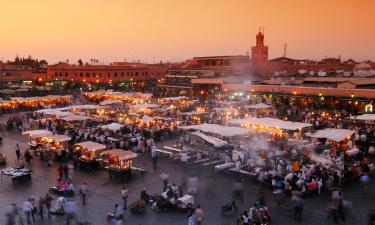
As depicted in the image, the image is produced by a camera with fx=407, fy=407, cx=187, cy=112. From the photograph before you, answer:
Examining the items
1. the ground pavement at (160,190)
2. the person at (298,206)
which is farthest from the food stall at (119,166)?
the person at (298,206)

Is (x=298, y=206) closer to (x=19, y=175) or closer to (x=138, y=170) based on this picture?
(x=138, y=170)

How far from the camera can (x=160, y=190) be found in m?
14.1

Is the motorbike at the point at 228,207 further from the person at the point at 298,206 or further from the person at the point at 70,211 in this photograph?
the person at the point at 70,211

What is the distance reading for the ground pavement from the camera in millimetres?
11320

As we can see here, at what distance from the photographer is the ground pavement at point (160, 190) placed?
11320 mm

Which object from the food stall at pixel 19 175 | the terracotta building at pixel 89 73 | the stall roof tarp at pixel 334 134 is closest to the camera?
the food stall at pixel 19 175

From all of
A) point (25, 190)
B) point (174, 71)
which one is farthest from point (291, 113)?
point (174, 71)

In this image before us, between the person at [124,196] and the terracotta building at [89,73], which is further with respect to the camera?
the terracotta building at [89,73]

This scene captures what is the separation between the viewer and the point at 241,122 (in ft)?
74.0

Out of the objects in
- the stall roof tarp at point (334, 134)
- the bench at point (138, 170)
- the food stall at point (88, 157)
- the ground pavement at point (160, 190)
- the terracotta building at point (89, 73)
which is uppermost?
the terracotta building at point (89, 73)

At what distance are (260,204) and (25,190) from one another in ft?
27.1

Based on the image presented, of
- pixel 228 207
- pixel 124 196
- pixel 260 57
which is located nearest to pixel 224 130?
pixel 228 207

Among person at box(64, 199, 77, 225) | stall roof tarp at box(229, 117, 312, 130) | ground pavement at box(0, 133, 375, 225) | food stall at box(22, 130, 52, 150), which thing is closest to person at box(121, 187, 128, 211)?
ground pavement at box(0, 133, 375, 225)

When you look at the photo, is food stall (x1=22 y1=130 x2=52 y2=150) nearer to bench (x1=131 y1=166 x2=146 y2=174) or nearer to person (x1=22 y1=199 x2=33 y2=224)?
bench (x1=131 y1=166 x2=146 y2=174)
